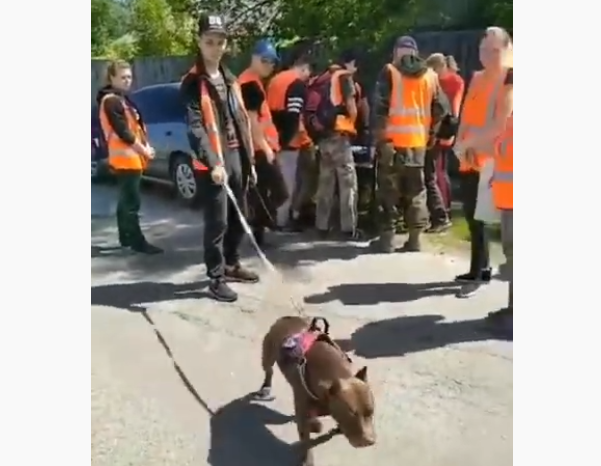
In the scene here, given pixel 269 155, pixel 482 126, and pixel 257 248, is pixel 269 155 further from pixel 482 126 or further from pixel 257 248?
pixel 482 126

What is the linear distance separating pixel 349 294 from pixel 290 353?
0.23 m

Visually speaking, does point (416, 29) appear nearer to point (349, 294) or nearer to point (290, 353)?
point (349, 294)

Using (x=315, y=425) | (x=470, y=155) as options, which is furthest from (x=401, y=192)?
(x=315, y=425)

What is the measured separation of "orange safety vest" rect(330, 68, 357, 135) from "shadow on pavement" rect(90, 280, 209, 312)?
1.73 feet

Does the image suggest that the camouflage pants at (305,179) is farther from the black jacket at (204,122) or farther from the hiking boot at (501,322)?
the hiking boot at (501,322)

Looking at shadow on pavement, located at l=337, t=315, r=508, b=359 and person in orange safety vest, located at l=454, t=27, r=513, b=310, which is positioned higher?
person in orange safety vest, located at l=454, t=27, r=513, b=310

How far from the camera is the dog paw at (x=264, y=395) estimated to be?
2484 mm

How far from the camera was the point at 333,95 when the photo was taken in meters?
2.50

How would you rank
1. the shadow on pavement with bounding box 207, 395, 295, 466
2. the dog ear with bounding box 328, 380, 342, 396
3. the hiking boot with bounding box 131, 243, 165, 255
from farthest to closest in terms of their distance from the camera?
the hiking boot with bounding box 131, 243, 165, 255 → the shadow on pavement with bounding box 207, 395, 295, 466 → the dog ear with bounding box 328, 380, 342, 396

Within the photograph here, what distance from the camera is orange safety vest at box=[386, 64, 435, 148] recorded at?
250cm

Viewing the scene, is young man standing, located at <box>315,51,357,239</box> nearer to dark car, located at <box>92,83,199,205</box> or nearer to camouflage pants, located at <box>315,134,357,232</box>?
camouflage pants, located at <box>315,134,357,232</box>

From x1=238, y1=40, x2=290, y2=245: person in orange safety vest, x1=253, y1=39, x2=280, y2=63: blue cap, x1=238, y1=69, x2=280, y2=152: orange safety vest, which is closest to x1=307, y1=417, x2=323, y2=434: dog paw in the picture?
x1=238, y1=40, x2=290, y2=245: person in orange safety vest
